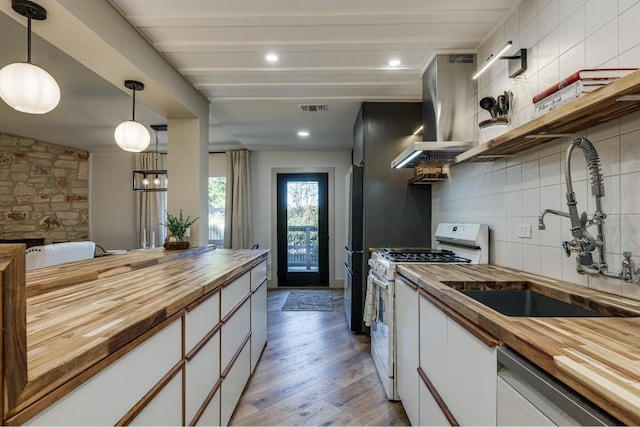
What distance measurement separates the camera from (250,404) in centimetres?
223

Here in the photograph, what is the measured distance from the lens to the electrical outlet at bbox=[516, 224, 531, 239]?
1872mm

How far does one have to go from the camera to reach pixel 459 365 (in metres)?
1.28

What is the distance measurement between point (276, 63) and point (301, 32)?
0.50m

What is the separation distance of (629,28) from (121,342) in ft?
6.70

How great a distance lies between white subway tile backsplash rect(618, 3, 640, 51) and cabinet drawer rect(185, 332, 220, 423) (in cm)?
213

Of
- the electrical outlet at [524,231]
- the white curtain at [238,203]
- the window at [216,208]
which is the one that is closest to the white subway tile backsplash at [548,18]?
the electrical outlet at [524,231]

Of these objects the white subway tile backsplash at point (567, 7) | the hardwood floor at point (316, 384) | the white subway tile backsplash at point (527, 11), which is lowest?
the hardwood floor at point (316, 384)

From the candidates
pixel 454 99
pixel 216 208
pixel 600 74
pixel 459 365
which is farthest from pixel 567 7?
pixel 216 208

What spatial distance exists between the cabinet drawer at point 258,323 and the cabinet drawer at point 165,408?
1358mm

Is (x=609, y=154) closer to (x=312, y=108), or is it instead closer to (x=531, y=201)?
(x=531, y=201)

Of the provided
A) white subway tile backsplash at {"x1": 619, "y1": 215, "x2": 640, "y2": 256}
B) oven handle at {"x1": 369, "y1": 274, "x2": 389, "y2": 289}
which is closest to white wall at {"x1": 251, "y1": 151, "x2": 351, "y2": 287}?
oven handle at {"x1": 369, "y1": 274, "x2": 389, "y2": 289}

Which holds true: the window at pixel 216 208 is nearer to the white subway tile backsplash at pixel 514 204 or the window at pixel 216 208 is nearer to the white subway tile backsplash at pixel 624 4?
the white subway tile backsplash at pixel 514 204

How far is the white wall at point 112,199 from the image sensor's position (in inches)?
241

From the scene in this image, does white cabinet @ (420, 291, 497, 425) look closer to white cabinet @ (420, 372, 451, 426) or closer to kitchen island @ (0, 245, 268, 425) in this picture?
white cabinet @ (420, 372, 451, 426)
